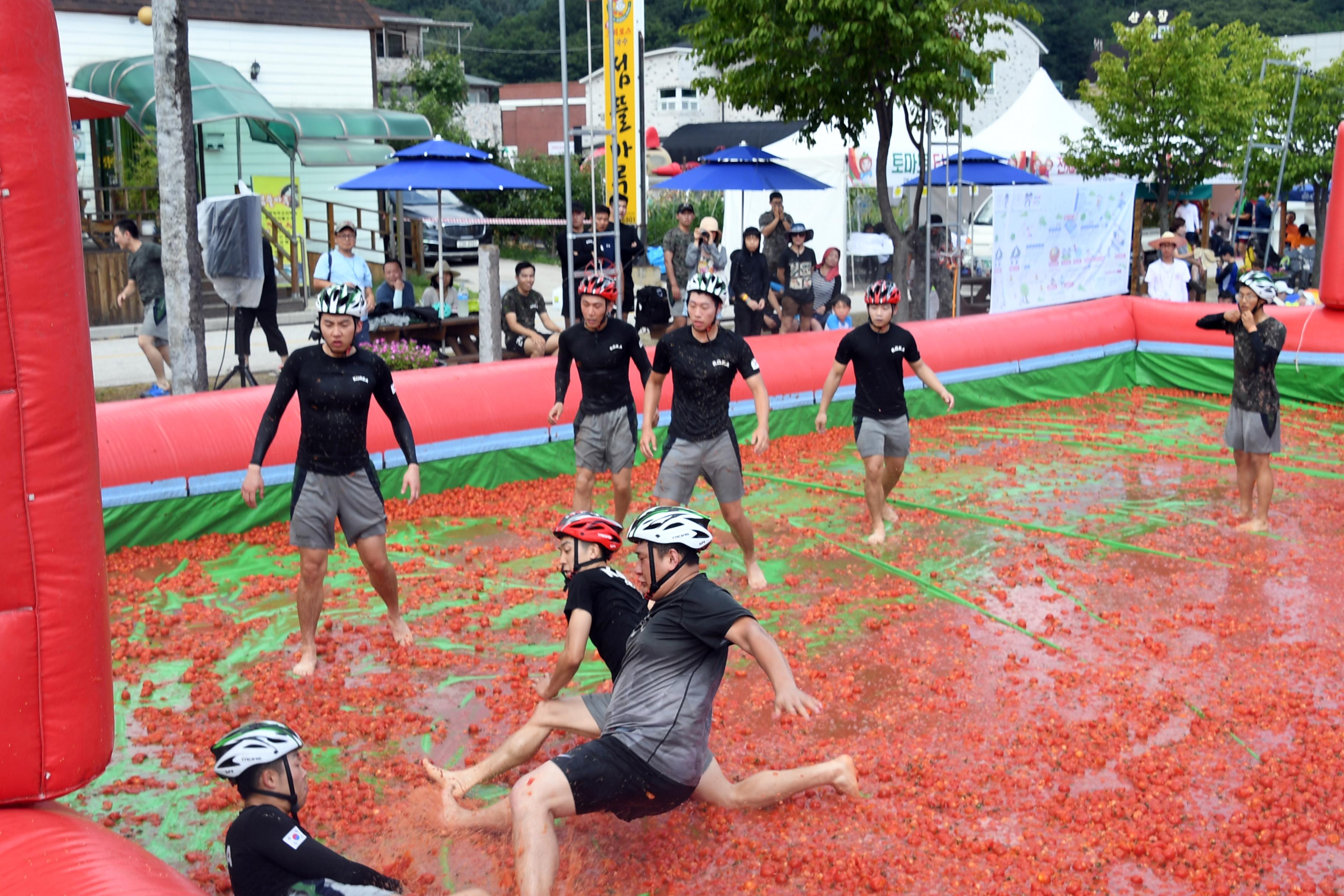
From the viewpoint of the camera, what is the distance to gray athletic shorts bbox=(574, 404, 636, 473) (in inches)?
373

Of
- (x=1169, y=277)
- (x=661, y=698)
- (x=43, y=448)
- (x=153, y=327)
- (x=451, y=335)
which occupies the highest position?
(x=43, y=448)

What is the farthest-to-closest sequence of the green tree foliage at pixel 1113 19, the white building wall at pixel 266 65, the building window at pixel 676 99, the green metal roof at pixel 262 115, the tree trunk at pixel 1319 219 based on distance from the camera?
the green tree foliage at pixel 1113 19 → the building window at pixel 676 99 → the tree trunk at pixel 1319 219 → the white building wall at pixel 266 65 → the green metal roof at pixel 262 115

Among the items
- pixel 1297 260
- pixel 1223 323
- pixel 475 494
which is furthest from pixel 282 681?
pixel 1297 260

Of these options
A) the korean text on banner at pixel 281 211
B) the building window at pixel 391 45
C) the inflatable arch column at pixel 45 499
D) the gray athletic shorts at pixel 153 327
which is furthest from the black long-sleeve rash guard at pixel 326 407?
the building window at pixel 391 45

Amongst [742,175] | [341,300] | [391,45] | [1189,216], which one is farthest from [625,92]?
[391,45]

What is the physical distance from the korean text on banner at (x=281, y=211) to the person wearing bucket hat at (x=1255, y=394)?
18325 millimetres

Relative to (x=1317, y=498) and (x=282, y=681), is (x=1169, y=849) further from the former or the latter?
(x=1317, y=498)

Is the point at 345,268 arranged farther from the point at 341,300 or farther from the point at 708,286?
the point at 341,300

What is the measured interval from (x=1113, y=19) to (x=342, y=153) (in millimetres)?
70917

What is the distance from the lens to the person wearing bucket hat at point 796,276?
17141 mm

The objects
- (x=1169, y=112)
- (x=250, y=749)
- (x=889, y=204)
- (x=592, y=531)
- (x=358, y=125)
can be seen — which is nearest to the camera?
(x=250, y=749)

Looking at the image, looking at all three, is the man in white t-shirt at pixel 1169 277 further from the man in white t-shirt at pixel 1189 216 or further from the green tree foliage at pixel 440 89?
the green tree foliage at pixel 440 89

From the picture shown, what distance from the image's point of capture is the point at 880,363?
33.1 feet

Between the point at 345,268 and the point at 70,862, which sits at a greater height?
the point at 345,268
